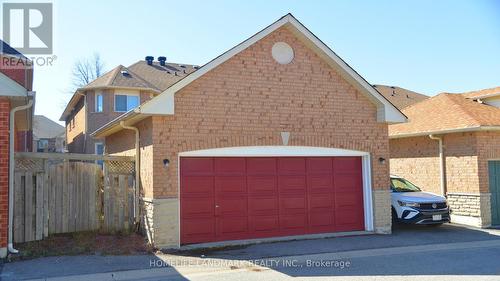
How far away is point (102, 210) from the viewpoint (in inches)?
496

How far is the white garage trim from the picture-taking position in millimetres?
11906

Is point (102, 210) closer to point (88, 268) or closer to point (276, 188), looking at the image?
point (88, 268)

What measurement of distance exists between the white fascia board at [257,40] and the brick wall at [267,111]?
0.21m

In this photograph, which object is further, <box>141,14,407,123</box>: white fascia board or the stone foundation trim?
the stone foundation trim

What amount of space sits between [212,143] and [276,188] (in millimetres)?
2240

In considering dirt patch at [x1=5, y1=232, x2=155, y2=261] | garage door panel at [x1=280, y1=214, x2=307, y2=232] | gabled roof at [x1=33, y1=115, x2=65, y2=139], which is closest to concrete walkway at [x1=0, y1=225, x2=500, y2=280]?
dirt patch at [x1=5, y1=232, x2=155, y2=261]

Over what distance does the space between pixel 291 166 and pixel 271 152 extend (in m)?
0.78

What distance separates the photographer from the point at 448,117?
16.8 m

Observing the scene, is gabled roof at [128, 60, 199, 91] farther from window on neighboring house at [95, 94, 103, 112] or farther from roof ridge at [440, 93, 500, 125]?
roof ridge at [440, 93, 500, 125]

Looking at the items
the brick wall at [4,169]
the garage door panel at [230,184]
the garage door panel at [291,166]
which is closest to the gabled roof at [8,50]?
the brick wall at [4,169]

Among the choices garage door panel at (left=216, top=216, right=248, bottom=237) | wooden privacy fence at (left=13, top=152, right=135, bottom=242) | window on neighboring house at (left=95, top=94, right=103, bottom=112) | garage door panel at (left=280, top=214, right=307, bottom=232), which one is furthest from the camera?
window on neighboring house at (left=95, top=94, right=103, bottom=112)

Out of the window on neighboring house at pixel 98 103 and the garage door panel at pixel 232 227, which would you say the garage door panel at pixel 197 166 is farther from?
the window on neighboring house at pixel 98 103

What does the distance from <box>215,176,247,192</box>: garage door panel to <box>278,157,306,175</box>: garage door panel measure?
114 centimetres

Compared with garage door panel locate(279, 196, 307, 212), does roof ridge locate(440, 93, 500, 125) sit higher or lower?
higher
